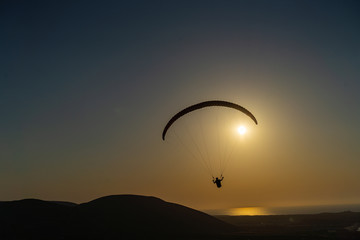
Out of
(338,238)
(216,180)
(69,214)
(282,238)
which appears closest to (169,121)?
(216,180)

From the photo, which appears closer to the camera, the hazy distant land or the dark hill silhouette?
the dark hill silhouette

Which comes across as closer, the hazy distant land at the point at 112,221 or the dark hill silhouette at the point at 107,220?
the dark hill silhouette at the point at 107,220

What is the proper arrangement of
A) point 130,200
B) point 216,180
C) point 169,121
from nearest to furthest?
point 216,180 < point 169,121 < point 130,200

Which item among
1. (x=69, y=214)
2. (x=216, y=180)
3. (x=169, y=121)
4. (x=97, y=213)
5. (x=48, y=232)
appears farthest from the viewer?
(x=97, y=213)

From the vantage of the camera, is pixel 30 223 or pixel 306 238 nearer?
pixel 30 223

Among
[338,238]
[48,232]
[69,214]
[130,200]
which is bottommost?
[338,238]

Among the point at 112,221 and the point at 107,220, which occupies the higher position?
the point at 107,220

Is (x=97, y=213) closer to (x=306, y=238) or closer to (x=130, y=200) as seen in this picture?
(x=130, y=200)

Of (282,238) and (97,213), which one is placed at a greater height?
(97,213)
